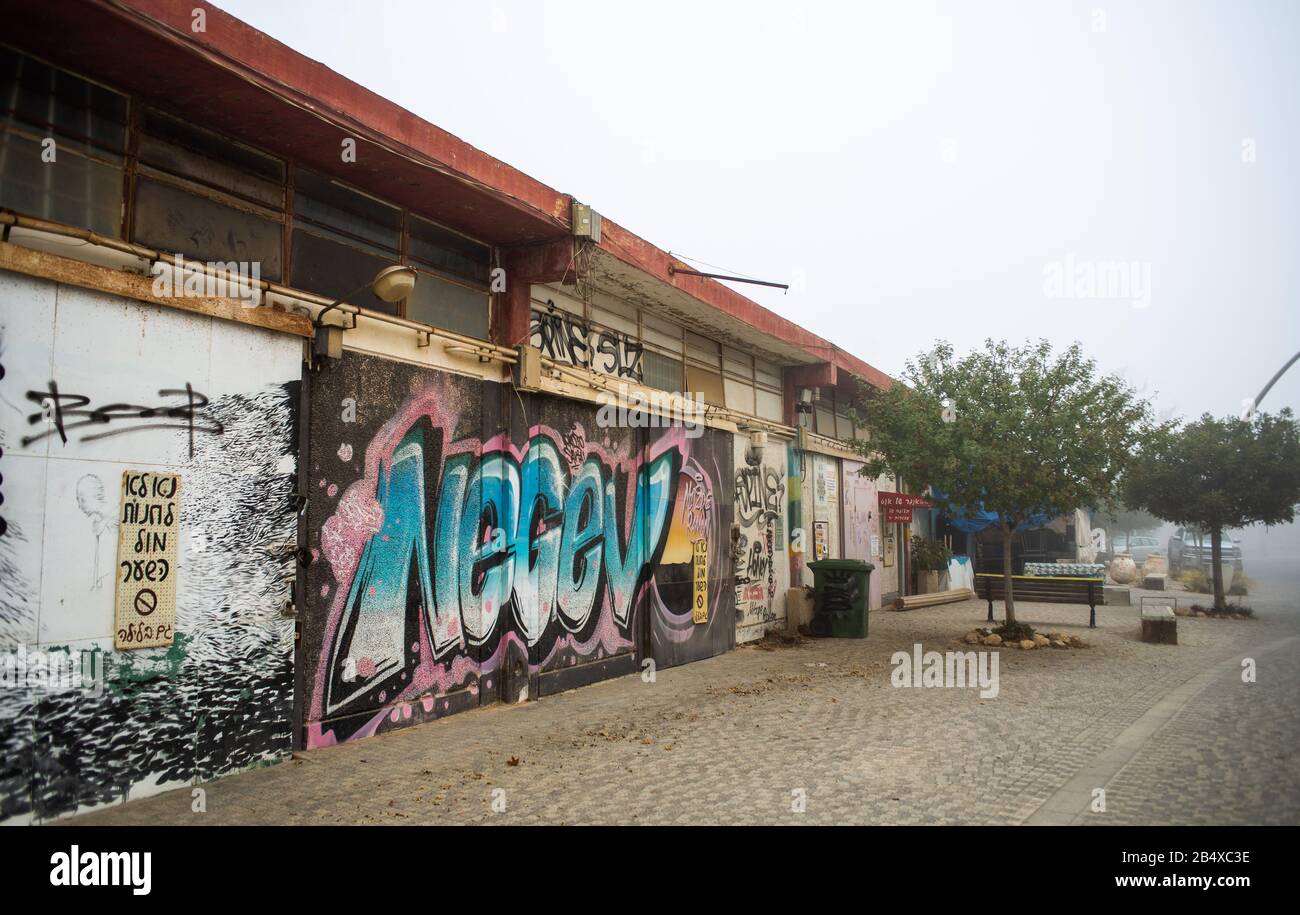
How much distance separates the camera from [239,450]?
6094 millimetres

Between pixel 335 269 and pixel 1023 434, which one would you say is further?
pixel 1023 434

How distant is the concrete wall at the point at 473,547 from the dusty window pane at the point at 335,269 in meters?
0.60

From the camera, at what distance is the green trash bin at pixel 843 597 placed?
1430cm

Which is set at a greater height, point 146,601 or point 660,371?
point 660,371

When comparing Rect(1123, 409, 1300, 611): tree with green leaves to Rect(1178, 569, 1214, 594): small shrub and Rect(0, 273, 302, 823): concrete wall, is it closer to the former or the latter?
Rect(1178, 569, 1214, 594): small shrub

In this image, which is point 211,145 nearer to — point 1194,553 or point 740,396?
point 740,396

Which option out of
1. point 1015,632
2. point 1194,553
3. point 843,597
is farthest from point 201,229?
point 1194,553

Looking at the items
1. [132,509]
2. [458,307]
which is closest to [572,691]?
[458,307]

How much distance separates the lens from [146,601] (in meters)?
5.42

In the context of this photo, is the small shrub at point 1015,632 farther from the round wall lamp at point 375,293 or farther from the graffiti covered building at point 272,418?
the round wall lamp at point 375,293

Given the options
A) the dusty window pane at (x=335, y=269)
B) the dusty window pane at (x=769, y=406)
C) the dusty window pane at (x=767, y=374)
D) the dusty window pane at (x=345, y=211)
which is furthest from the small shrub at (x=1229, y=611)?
the dusty window pane at (x=345, y=211)

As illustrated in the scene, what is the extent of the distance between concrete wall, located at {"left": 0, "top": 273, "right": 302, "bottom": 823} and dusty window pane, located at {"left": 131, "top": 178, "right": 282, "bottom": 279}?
0.63 m

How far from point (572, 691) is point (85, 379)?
6.04m

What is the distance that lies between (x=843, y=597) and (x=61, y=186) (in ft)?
40.7
